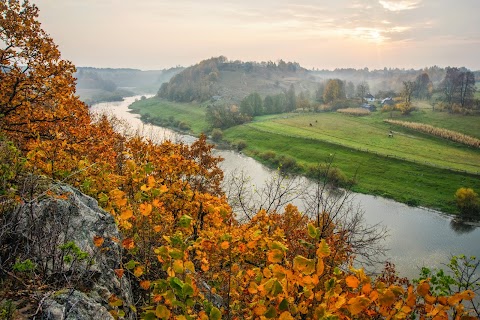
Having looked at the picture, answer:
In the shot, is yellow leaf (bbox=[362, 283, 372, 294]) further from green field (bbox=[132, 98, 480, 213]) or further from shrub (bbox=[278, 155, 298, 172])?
shrub (bbox=[278, 155, 298, 172])

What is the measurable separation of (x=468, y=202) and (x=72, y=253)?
53786 millimetres

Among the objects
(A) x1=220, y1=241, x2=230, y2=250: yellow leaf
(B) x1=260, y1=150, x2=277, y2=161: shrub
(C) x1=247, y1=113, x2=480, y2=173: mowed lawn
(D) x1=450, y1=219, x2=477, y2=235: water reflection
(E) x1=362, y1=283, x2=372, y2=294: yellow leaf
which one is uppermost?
(A) x1=220, y1=241, x2=230, y2=250: yellow leaf

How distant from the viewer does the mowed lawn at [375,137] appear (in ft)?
221

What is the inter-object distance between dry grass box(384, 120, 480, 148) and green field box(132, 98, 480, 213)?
5.43ft

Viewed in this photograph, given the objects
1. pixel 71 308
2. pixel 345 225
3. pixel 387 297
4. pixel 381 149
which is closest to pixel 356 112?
pixel 381 149

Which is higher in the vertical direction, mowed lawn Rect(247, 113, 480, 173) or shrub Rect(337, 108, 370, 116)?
shrub Rect(337, 108, 370, 116)

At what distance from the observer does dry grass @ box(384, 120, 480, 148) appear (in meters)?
75.4

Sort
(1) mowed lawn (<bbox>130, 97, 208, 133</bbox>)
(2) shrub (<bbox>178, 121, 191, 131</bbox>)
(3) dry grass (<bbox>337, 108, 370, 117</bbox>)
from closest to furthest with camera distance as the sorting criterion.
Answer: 1. (2) shrub (<bbox>178, 121, 191, 131</bbox>)
2. (3) dry grass (<bbox>337, 108, 370, 117</bbox>)
3. (1) mowed lawn (<bbox>130, 97, 208, 133</bbox>)

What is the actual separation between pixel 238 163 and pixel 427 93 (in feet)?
375

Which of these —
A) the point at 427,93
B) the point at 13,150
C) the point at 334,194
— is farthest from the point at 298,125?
the point at 13,150

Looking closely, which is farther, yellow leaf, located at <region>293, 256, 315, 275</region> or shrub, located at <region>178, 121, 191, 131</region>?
shrub, located at <region>178, 121, 191, 131</region>

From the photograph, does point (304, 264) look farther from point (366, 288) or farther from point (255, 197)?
point (255, 197)

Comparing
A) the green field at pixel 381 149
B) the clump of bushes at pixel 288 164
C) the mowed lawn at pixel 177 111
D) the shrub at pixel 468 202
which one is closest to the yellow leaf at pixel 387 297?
the shrub at pixel 468 202

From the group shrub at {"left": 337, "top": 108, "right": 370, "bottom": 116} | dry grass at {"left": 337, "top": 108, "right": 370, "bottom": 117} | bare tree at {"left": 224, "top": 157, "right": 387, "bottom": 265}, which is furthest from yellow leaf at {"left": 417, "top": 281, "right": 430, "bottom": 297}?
shrub at {"left": 337, "top": 108, "right": 370, "bottom": 116}
